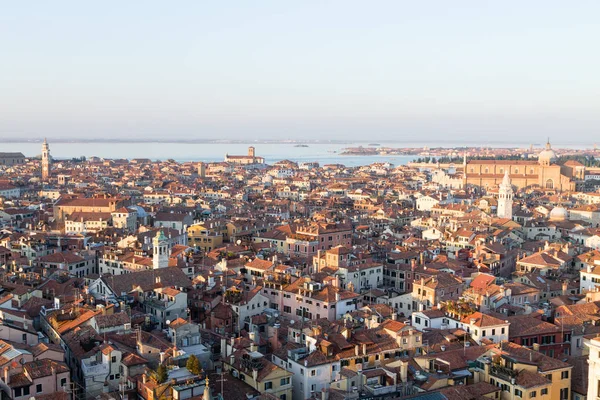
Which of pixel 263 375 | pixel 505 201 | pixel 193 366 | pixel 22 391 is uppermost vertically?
pixel 193 366

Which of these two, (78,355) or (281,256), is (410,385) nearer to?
(78,355)

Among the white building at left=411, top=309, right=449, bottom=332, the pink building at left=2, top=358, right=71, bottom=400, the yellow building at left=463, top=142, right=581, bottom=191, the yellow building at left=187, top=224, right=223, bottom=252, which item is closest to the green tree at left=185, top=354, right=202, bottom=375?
the pink building at left=2, top=358, right=71, bottom=400

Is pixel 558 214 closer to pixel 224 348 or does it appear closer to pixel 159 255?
pixel 159 255

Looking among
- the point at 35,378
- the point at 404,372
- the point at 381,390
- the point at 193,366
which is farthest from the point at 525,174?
the point at 35,378

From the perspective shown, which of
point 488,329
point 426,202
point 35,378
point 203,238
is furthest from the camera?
point 426,202

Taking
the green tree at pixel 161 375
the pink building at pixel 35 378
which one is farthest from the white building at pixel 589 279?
the pink building at pixel 35 378

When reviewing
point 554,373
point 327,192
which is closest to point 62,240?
point 554,373

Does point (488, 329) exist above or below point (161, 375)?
below
